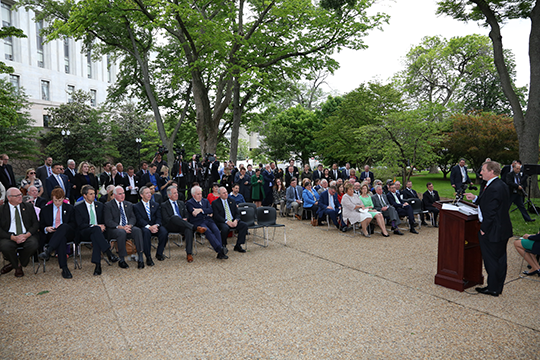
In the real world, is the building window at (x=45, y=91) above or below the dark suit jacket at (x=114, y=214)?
above

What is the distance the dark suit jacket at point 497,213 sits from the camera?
4.72 metres

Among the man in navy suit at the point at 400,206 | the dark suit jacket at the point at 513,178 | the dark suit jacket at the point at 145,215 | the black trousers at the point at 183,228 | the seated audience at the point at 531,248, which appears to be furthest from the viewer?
the dark suit jacket at the point at 513,178

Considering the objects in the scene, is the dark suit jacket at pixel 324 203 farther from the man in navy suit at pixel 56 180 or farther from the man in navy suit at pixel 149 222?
the man in navy suit at pixel 56 180

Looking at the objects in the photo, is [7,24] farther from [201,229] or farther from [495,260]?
[495,260]

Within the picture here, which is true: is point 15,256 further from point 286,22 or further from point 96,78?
point 96,78

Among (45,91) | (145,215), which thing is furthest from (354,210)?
(45,91)

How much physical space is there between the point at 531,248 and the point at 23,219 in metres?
8.58

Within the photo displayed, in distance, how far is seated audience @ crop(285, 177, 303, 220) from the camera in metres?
11.8

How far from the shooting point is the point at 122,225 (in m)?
6.70

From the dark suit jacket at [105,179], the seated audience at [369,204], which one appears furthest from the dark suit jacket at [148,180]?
the seated audience at [369,204]

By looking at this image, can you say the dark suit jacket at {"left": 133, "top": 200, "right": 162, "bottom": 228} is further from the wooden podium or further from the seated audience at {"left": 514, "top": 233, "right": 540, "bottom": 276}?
the seated audience at {"left": 514, "top": 233, "right": 540, "bottom": 276}

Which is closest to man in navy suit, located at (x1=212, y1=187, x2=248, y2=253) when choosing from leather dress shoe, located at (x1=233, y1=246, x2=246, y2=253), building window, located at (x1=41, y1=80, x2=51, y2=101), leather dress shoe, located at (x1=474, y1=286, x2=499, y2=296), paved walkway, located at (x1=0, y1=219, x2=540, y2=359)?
leather dress shoe, located at (x1=233, y1=246, x2=246, y2=253)

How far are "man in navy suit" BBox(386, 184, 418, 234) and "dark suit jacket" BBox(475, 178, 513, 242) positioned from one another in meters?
4.94

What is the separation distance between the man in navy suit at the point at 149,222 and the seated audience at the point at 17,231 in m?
1.75
